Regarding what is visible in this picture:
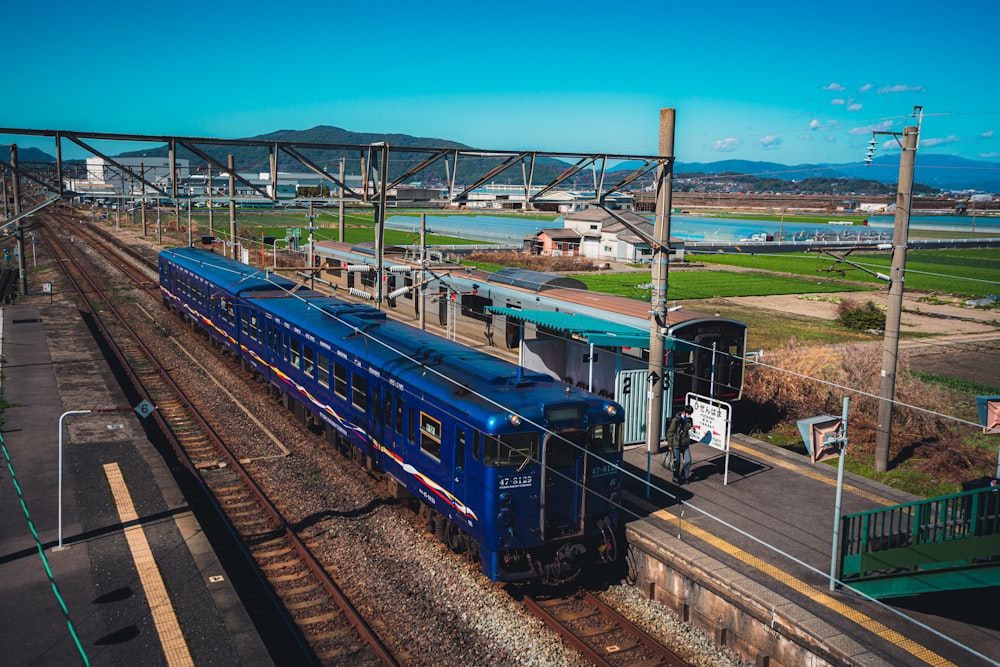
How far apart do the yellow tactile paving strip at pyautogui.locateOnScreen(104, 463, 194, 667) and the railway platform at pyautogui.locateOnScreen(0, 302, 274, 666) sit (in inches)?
0.6

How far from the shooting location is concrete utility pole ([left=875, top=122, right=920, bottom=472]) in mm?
14617

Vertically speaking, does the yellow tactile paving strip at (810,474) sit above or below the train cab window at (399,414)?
below

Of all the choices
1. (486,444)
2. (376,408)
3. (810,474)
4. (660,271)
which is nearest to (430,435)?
(486,444)

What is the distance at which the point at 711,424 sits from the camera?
1432cm

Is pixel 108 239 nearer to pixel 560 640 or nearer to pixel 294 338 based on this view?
pixel 294 338

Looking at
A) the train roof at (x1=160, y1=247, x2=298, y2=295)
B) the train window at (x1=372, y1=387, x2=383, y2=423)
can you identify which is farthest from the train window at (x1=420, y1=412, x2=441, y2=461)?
the train roof at (x1=160, y1=247, x2=298, y2=295)

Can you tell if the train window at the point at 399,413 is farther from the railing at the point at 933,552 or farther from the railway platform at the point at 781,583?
the railing at the point at 933,552

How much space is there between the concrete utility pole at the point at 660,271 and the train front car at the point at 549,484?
409 centimetres

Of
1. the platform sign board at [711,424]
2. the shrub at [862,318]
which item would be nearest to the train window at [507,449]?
the platform sign board at [711,424]

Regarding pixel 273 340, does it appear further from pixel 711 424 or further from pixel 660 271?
pixel 711 424

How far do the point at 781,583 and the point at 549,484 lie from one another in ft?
11.1

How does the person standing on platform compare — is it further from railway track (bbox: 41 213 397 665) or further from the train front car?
railway track (bbox: 41 213 397 665)

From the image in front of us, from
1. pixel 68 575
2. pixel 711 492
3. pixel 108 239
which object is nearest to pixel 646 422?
pixel 711 492

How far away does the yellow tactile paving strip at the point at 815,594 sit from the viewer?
28.9 ft
